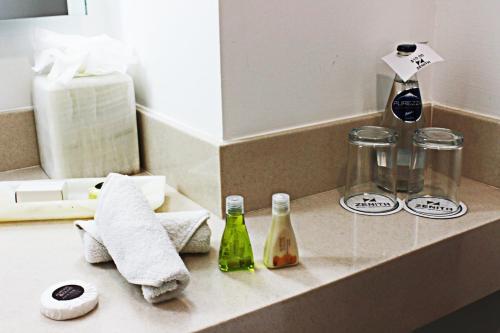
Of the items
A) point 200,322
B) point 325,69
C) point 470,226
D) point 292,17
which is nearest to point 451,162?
point 470,226

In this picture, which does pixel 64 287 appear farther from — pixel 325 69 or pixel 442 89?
pixel 442 89

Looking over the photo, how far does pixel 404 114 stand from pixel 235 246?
45 cm

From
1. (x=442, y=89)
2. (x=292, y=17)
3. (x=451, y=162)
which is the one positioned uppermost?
(x=292, y=17)

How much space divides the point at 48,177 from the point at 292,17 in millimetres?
621

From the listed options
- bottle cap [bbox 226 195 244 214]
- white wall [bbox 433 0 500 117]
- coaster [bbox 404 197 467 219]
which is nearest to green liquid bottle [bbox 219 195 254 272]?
bottle cap [bbox 226 195 244 214]

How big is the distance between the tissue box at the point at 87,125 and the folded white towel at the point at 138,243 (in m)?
0.34

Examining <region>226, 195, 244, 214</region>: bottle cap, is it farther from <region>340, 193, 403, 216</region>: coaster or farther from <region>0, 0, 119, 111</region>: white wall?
<region>0, 0, 119, 111</region>: white wall

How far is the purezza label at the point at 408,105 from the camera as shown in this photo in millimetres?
1144

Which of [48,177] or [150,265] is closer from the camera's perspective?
[150,265]

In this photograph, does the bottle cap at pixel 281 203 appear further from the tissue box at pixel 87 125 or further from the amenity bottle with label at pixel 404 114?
the tissue box at pixel 87 125

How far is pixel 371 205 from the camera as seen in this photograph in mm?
1113

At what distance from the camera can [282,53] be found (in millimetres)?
1074

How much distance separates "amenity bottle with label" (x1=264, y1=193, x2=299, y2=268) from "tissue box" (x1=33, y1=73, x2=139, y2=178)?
0.52m

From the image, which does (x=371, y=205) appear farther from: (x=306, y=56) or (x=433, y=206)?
(x=306, y=56)
